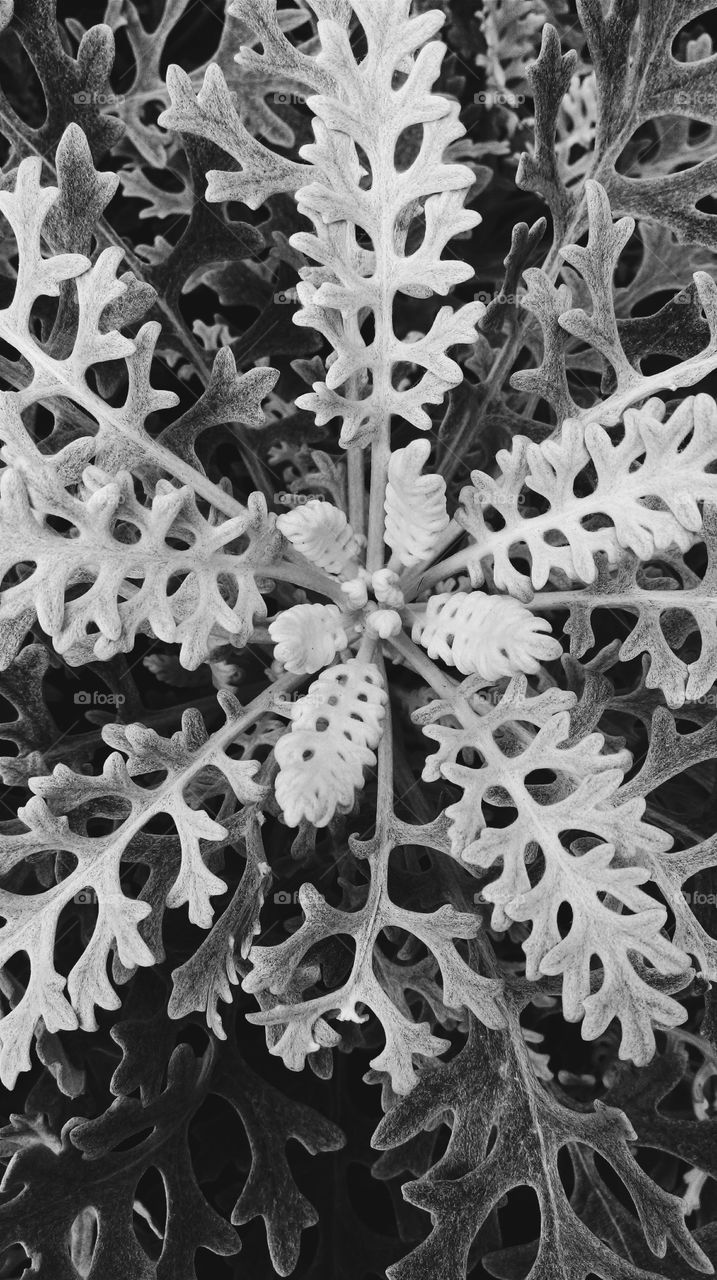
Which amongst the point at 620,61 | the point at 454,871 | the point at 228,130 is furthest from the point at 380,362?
the point at 454,871

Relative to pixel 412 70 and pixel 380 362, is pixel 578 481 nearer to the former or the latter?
pixel 380 362

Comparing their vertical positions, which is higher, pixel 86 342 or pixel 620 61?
pixel 620 61

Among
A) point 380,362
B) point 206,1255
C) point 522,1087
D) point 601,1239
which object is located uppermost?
point 380,362

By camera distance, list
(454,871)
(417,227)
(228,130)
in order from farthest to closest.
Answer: (417,227) → (454,871) → (228,130)

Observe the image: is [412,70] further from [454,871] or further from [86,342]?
[454,871]

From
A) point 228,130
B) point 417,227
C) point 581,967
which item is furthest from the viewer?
point 417,227

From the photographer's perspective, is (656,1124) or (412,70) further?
(656,1124)

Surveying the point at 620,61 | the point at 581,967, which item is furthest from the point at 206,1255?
the point at 620,61
